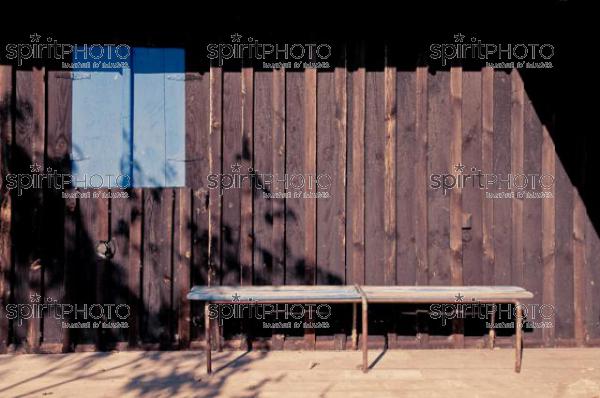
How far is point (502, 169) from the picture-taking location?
4.89 metres

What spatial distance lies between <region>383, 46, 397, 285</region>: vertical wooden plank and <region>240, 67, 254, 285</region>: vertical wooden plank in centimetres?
147

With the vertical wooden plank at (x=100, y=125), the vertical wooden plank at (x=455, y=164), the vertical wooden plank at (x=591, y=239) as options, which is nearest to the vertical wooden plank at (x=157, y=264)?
the vertical wooden plank at (x=100, y=125)

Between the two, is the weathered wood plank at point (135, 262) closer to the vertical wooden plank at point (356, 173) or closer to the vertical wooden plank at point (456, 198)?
the vertical wooden plank at point (356, 173)

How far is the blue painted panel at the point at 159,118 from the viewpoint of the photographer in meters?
4.86

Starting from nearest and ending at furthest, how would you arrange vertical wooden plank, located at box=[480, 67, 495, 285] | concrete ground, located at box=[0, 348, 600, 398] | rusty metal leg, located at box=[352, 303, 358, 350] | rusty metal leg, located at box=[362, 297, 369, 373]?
A: concrete ground, located at box=[0, 348, 600, 398], rusty metal leg, located at box=[362, 297, 369, 373], rusty metal leg, located at box=[352, 303, 358, 350], vertical wooden plank, located at box=[480, 67, 495, 285]

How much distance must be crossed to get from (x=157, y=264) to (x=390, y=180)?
270cm

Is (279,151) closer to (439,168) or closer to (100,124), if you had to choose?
(439,168)

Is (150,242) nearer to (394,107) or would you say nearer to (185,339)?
(185,339)

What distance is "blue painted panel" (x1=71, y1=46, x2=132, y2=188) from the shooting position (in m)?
4.83

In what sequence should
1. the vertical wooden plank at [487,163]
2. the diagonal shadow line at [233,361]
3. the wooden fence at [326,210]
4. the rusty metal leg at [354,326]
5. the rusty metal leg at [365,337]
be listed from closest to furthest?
the rusty metal leg at [365,337]
the diagonal shadow line at [233,361]
the rusty metal leg at [354,326]
the wooden fence at [326,210]
the vertical wooden plank at [487,163]

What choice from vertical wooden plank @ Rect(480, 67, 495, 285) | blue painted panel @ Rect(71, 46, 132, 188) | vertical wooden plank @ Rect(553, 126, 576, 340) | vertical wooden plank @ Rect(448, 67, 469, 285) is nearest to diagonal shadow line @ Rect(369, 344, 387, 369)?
vertical wooden plank @ Rect(448, 67, 469, 285)

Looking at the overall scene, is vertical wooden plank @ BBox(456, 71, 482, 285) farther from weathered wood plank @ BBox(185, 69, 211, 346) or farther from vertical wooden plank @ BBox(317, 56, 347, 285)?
weathered wood plank @ BBox(185, 69, 211, 346)

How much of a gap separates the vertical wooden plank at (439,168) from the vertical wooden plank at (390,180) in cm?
40

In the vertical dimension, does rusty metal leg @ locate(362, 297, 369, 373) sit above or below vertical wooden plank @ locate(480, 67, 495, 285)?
below
